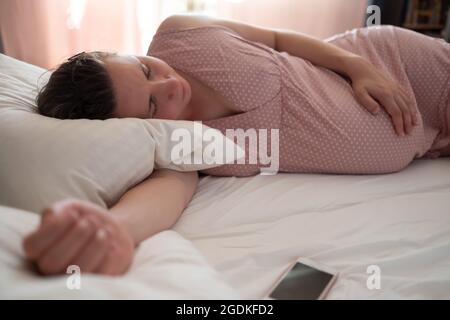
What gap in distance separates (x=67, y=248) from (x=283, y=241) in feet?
1.45

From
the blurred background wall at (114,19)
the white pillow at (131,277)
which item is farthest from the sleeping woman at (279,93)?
the blurred background wall at (114,19)

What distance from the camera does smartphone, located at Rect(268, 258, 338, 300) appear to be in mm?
669

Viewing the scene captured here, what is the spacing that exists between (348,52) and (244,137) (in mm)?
448

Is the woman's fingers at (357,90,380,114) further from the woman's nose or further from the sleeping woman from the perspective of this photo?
the woman's nose

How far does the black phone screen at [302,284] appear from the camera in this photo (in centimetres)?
67

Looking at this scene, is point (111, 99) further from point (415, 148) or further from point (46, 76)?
point (415, 148)

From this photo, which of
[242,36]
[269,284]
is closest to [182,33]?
[242,36]

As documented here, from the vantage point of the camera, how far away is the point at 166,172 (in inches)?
36.0

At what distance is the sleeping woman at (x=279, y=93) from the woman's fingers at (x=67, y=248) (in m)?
0.21

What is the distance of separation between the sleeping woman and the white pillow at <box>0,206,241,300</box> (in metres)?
0.13

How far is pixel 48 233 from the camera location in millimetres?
508

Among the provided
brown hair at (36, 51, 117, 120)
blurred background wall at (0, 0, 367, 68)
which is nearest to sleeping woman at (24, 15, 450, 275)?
brown hair at (36, 51, 117, 120)

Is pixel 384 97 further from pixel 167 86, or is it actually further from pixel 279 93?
pixel 167 86

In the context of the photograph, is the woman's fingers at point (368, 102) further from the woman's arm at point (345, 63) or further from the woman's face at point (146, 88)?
the woman's face at point (146, 88)
